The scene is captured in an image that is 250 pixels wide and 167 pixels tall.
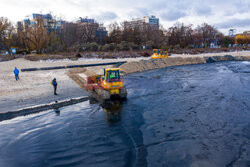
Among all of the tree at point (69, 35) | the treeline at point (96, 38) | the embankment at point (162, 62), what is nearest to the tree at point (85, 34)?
the treeline at point (96, 38)

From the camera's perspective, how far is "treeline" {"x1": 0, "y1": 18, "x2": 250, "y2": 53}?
154ft

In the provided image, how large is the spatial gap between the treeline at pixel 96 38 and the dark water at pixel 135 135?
37.4m

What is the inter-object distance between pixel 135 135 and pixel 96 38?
55.1 metres

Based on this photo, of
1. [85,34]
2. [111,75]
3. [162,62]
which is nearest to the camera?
[111,75]

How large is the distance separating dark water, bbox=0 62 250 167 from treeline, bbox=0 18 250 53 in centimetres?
3737

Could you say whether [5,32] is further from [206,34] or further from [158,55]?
[206,34]

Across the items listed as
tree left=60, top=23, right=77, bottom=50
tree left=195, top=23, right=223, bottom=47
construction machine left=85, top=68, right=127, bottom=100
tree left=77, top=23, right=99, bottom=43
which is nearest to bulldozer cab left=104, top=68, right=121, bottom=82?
construction machine left=85, top=68, right=127, bottom=100

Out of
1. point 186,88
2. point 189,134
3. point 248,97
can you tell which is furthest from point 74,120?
point 248,97

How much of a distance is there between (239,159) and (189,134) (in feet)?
6.67

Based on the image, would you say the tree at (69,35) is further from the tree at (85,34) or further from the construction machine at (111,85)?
the construction machine at (111,85)

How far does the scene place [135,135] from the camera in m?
7.75

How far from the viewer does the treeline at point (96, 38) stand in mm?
47031

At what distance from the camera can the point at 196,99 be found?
12.5m

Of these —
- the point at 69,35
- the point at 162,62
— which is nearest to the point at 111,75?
the point at 162,62
